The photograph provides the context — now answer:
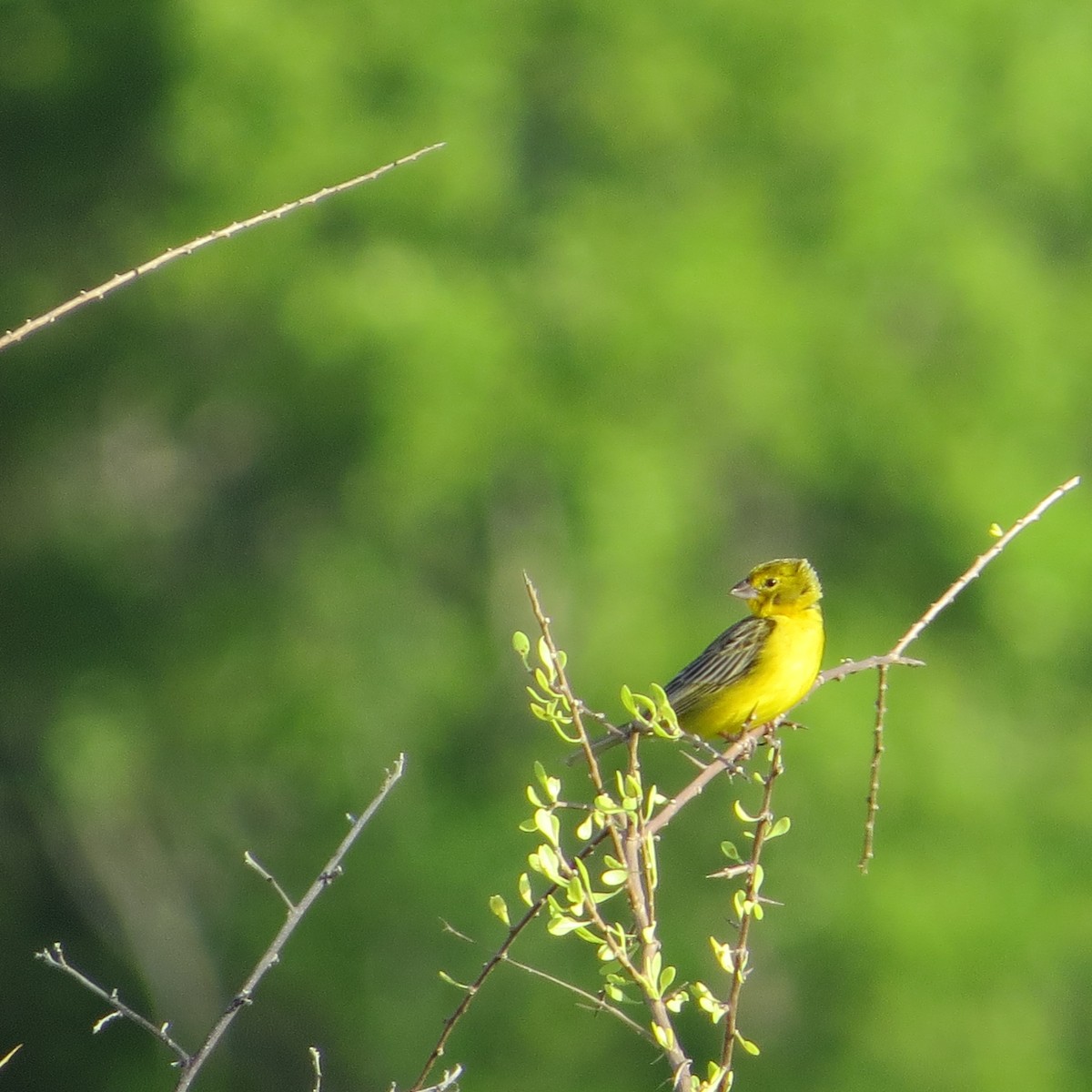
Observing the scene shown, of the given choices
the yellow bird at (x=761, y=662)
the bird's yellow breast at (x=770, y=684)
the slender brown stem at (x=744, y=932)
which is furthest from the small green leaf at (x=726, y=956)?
the bird's yellow breast at (x=770, y=684)

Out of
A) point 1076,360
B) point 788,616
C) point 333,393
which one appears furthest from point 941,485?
point 788,616

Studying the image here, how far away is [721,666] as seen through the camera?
764 centimetres

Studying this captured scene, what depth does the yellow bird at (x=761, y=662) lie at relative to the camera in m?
7.48

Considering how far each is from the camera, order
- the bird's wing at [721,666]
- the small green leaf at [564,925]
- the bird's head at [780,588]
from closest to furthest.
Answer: the small green leaf at [564,925], the bird's wing at [721,666], the bird's head at [780,588]

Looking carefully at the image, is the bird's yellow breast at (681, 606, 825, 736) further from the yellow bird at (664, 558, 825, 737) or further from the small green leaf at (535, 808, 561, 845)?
the small green leaf at (535, 808, 561, 845)

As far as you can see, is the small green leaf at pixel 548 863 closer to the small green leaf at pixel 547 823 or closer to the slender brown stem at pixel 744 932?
the small green leaf at pixel 547 823

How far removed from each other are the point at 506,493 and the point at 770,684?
1258 centimetres

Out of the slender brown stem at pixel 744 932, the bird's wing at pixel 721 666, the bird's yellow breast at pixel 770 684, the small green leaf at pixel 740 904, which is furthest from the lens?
the bird's wing at pixel 721 666

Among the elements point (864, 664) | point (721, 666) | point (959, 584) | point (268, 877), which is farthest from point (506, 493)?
point (268, 877)

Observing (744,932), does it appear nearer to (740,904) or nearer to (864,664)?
(740,904)

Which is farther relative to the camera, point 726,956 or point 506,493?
point 506,493

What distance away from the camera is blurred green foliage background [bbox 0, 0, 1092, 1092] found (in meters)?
19.0

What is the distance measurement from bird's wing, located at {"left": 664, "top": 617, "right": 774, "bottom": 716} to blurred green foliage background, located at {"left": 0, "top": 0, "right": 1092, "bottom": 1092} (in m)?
10.2

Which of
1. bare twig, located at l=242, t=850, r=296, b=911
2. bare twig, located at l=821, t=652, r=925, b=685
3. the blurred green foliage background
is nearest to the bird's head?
bare twig, located at l=821, t=652, r=925, b=685
